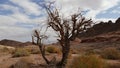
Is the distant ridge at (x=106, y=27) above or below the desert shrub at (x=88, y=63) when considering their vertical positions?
above

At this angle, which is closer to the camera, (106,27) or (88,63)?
(88,63)

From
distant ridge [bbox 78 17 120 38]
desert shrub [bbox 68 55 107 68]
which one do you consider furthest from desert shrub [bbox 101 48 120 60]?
distant ridge [bbox 78 17 120 38]

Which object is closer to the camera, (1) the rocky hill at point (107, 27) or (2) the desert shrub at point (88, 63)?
(2) the desert shrub at point (88, 63)

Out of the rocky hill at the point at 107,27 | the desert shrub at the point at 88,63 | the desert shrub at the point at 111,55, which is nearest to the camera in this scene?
the desert shrub at the point at 88,63

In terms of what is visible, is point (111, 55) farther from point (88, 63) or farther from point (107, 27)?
point (107, 27)

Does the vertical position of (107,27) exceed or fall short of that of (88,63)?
it exceeds it

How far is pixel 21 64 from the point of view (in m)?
24.2

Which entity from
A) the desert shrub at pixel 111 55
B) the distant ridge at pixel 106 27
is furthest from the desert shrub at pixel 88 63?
the distant ridge at pixel 106 27

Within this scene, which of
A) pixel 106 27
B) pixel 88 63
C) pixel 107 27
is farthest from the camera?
pixel 106 27

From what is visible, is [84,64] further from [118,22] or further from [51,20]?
[118,22]

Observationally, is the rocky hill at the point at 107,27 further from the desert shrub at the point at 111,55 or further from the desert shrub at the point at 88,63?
the desert shrub at the point at 88,63

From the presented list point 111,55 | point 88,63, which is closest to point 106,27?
point 111,55

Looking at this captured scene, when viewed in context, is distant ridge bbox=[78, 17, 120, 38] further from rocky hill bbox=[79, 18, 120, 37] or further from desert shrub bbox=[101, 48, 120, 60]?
desert shrub bbox=[101, 48, 120, 60]

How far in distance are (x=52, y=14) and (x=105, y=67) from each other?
7.57 metres
